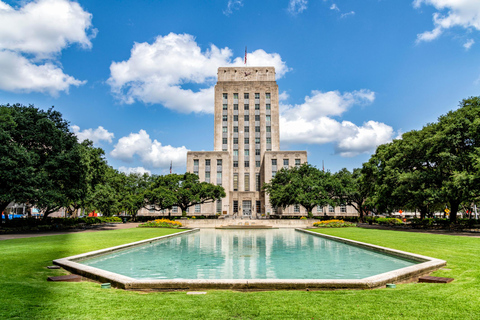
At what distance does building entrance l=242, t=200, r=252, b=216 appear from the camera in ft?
260

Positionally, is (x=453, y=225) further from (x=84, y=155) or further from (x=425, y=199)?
(x=84, y=155)

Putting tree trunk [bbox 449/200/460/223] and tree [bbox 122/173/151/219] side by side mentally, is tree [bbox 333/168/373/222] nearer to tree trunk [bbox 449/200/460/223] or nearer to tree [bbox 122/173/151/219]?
tree trunk [bbox 449/200/460/223]

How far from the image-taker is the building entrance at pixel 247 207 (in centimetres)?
7934

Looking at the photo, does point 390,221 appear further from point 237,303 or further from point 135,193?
point 135,193

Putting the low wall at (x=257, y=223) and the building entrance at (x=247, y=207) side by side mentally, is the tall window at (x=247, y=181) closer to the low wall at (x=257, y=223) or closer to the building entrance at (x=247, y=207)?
the building entrance at (x=247, y=207)

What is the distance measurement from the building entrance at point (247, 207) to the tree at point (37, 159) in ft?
171

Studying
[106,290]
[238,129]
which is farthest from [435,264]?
[238,129]

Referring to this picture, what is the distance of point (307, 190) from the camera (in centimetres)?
5209

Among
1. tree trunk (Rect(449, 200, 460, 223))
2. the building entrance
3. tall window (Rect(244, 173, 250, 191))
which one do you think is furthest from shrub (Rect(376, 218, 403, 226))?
tall window (Rect(244, 173, 250, 191))

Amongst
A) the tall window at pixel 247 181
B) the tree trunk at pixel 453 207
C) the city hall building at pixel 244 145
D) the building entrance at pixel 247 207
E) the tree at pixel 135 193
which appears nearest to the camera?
the tree trunk at pixel 453 207

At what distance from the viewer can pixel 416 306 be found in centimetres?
611

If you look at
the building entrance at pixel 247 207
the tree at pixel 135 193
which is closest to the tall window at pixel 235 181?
the building entrance at pixel 247 207

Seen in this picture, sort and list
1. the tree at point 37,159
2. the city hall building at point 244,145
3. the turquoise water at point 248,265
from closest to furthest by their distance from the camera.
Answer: the turquoise water at point 248,265 < the tree at point 37,159 < the city hall building at point 244,145

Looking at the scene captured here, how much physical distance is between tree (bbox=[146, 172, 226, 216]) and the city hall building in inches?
811
